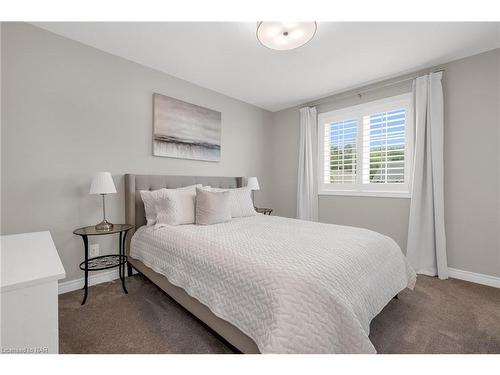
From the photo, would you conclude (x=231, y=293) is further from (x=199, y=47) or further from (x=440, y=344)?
(x=199, y=47)

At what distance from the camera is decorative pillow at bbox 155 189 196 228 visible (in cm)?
219

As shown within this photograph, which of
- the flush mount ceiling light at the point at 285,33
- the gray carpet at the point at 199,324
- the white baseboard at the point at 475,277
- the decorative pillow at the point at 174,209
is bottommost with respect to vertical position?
the gray carpet at the point at 199,324

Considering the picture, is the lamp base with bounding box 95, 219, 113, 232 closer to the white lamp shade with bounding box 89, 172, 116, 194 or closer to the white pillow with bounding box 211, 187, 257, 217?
the white lamp shade with bounding box 89, 172, 116, 194

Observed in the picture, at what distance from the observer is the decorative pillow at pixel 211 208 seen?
228 centimetres

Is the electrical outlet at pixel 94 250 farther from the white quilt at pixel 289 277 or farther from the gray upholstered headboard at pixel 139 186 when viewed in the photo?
the white quilt at pixel 289 277

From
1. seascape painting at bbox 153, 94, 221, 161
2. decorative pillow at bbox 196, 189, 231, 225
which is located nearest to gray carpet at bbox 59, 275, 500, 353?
decorative pillow at bbox 196, 189, 231, 225

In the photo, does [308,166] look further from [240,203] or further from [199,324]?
[199,324]

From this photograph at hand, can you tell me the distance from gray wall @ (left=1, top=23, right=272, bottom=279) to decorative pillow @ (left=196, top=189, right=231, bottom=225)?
0.81 meters

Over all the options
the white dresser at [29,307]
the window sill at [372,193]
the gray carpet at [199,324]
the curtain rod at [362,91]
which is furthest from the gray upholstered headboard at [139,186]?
the curtain rod at [362,91]

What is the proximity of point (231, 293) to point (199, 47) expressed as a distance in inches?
89.8

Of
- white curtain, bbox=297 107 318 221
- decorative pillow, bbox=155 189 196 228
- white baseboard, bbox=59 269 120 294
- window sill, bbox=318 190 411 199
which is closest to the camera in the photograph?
white baseboard, bbox=59 269 120 294

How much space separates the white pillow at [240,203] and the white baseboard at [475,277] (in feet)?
7.74

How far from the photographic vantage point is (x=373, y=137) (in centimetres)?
312
